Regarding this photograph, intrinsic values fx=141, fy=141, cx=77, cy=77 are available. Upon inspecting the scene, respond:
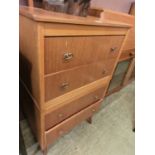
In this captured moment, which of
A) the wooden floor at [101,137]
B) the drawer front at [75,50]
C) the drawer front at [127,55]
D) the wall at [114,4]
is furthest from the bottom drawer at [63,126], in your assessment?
the wall at [114,4]

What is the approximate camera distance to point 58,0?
32.5 inches

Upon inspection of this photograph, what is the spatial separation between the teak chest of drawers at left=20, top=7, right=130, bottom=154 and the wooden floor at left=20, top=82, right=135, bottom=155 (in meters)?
0.28

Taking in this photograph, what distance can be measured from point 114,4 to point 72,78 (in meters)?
1.20

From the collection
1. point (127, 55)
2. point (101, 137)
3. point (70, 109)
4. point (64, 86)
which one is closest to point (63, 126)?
point (70, 109)

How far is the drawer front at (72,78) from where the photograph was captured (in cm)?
78

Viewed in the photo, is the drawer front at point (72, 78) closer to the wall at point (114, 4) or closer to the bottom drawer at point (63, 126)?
the bottom drawer at point (63, 126)

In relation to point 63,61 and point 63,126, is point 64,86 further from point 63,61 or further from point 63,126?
point 63,126

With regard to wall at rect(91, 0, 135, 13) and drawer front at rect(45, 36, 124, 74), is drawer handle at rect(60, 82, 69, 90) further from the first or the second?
wall at rect(91, 0, 135, 13)

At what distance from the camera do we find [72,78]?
882mm

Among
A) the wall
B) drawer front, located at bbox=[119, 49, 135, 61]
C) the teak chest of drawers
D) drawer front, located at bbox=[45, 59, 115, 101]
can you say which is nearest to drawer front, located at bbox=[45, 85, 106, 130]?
the teak chest of drawers

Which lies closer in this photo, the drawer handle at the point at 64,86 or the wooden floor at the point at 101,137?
the drawer handle at the point at 64,86

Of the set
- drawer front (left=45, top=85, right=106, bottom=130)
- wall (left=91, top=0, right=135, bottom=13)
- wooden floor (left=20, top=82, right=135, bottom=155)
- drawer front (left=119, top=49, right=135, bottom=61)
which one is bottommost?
wooden floor (left=20, top=82, right=135, bottom=155)

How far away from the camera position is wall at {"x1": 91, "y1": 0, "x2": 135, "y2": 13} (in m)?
1.40
